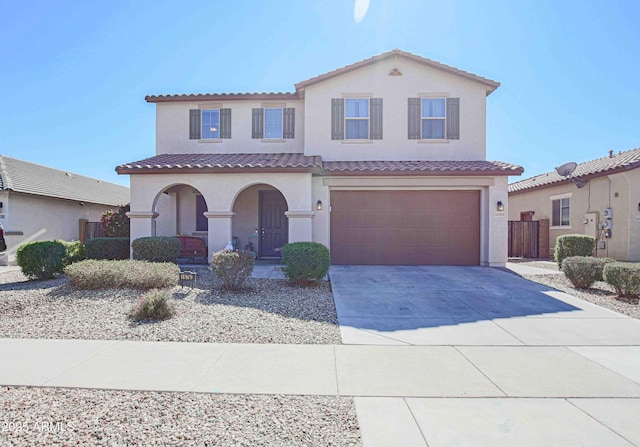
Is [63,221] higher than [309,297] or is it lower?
higher

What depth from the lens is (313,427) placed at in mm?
3041

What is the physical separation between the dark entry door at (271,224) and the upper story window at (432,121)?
6.21 meters

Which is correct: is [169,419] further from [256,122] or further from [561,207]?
[561,207]

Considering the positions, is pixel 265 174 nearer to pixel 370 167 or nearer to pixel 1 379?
pixel 370 167

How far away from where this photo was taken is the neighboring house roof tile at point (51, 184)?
15.7 metres

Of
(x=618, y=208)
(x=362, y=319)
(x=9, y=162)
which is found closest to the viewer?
(x=362, y=319)

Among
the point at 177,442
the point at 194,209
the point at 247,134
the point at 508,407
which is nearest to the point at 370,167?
the point at 247,134

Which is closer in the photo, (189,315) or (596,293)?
(189,315)

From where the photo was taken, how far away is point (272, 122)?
1395 cm

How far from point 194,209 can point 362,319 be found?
10.4 metres

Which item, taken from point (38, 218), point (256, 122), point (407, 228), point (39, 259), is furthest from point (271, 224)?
point (38, 218)

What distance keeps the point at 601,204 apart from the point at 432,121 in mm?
8484

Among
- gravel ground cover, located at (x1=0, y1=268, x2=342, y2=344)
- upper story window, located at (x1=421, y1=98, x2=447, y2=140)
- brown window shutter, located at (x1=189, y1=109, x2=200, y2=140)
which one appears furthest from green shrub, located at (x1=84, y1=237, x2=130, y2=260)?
upper story window, located at (x1=421, y1=98, x2=447, y2=140)

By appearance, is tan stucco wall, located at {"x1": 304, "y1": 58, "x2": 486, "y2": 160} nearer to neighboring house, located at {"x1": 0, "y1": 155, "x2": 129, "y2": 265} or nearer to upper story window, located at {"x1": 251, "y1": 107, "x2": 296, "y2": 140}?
upper story window, located at {"x1": 251, "y1": 107, "x2": 296, "y2": 140}
